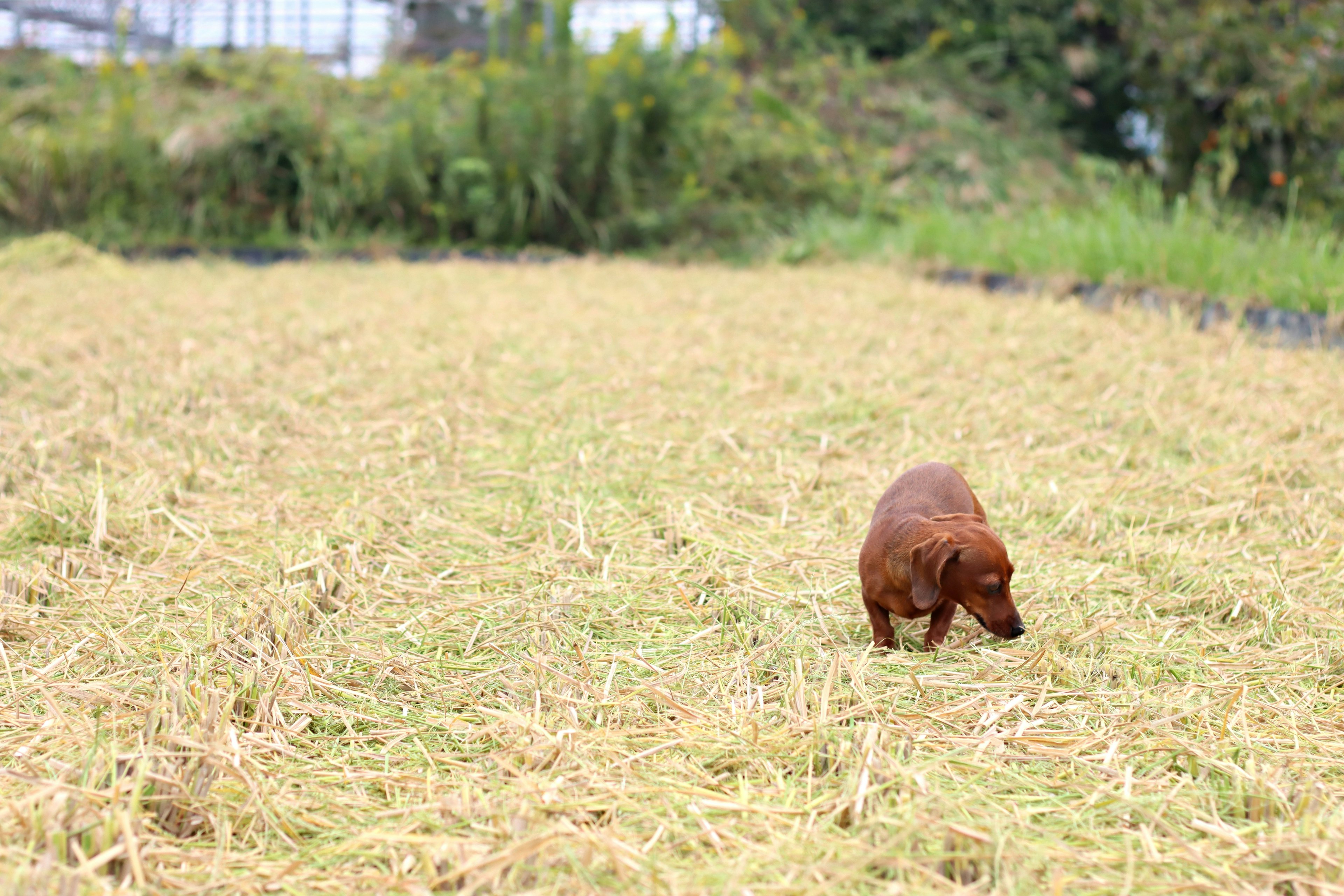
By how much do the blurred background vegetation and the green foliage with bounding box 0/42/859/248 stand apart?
0.07 feet

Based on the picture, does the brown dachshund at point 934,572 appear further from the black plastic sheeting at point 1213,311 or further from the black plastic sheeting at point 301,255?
the black plastic sheeting at point 301,255

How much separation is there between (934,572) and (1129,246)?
4400 millimetres

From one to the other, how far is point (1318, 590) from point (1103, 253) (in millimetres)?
3840

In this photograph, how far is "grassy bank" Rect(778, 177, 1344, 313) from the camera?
4.52m

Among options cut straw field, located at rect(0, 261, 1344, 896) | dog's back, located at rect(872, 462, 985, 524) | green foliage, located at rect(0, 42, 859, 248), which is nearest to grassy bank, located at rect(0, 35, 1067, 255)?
green foliage, located at rect(0, 42, 859, 248)

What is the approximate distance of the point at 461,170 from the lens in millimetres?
8367

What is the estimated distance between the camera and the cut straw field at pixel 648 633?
115cm

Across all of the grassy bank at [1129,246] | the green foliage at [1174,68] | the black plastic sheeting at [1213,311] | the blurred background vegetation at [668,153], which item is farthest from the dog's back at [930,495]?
the green foliage at [1174,68]

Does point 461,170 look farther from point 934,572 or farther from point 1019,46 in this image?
point 934,572

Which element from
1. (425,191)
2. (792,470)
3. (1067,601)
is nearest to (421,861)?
(1067,601)

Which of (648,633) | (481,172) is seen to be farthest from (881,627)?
(481,172)

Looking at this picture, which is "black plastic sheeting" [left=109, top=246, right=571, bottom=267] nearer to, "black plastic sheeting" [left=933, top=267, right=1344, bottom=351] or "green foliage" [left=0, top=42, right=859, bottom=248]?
"green foliage" [left=0, top=42, right=859, bottom=248]

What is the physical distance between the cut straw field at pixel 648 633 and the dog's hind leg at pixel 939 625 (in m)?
0.04

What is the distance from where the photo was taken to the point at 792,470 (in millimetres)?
2686
